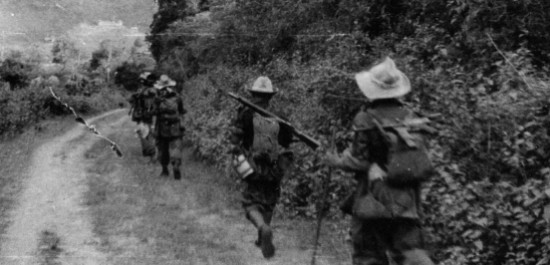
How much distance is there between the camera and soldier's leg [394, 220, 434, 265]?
16.5ft

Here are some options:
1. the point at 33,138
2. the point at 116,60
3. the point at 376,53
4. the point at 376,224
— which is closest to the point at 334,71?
the point at 376,53

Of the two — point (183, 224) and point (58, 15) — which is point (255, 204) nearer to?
point (183, 224)

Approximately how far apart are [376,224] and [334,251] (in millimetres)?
2778

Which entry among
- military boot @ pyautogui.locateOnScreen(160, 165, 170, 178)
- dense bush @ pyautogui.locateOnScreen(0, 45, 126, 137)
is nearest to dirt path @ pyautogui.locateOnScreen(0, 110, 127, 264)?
military boot @ pyautogui.locateOnScreen(160, 165, 170, 178)

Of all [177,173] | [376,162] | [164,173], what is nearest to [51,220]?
[177,173]

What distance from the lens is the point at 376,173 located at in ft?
16.4

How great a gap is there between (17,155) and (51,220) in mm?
7364

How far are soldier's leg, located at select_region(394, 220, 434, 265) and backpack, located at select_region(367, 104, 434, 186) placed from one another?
365mm

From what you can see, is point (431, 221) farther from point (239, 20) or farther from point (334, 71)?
point (239, 20)

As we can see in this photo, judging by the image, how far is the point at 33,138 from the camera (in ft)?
63.6

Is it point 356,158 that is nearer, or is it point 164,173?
point 356,158

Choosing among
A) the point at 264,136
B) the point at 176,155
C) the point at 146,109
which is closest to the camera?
the point at 264,136

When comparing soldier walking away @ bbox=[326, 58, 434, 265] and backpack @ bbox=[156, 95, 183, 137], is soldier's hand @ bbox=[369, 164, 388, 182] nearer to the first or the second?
soldier walking away @ bbox=[326, 58, 434, 265]

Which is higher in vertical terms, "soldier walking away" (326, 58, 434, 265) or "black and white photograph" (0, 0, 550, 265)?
"soldier walking away" (326, 58, 434, 265)
